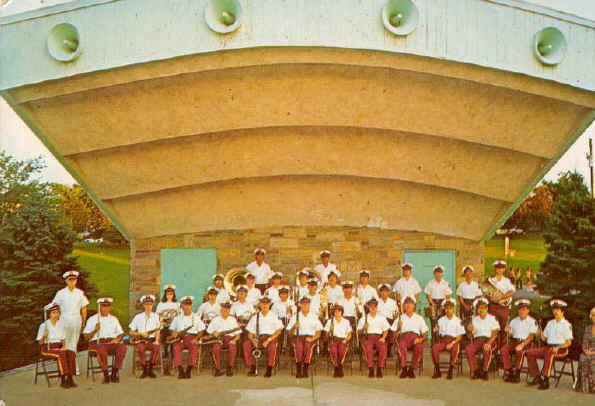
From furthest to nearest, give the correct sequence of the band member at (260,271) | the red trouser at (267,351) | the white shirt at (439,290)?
the band member at (260,271), the white shirt at (439,290), the red trouser at (267,351)

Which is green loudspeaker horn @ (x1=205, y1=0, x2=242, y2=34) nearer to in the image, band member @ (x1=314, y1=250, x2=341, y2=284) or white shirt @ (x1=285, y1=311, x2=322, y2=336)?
white shirt @ (x1=285, y1=311, x2=322, y2=336)

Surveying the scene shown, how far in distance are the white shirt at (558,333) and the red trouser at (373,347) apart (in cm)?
266

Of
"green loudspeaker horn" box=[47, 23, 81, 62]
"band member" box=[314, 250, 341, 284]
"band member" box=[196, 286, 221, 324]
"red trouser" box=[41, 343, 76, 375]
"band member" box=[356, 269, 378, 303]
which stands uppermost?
"green loudspeaker horn" box=[47, 23, 81, 62]

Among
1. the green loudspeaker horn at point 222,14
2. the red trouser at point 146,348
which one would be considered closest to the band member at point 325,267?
the red trouser at point 146,348

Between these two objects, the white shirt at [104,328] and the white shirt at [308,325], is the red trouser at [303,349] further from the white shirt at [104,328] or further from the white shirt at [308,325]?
the white shirt at [104,328]

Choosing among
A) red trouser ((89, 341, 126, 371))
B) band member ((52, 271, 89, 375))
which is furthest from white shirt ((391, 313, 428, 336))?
band member ((52, 271, 89, 375))

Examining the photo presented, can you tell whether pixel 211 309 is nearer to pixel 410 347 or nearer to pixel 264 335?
pixel 264 335

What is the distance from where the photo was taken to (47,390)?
328 inches

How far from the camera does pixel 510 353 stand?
8906 mm

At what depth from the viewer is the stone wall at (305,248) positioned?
12.2m

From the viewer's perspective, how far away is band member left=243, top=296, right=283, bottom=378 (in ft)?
30.0

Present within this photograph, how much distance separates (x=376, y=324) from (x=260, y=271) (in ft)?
11.0

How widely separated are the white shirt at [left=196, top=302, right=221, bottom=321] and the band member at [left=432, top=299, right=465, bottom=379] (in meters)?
4.11

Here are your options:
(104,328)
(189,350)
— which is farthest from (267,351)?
(104,328)
